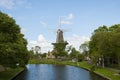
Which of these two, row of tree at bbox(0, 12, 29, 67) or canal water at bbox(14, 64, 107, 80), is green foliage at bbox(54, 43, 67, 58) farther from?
row of tree at bbox(0, 12, 29, 67)

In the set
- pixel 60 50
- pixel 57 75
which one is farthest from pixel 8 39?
pixel 60 50

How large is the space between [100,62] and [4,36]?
53.7 meters

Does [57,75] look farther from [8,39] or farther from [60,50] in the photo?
[60,50]

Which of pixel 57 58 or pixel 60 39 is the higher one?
pixel 60 39

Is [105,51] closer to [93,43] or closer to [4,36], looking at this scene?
[93,43]

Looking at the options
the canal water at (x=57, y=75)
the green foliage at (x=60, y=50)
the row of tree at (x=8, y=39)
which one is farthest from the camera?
the green foliage at (x=60, y=50)

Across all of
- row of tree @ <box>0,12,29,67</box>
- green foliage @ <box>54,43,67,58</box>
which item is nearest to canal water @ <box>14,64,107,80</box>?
row of tree @ <box>0,12,29,67</box>

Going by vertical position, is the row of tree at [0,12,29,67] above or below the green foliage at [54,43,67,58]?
below

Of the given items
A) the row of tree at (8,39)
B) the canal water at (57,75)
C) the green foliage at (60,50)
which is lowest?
the canal water at (57,75)

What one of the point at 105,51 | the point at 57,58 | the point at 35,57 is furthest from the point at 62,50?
the point at 105,51

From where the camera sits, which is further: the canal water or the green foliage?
the green foliage

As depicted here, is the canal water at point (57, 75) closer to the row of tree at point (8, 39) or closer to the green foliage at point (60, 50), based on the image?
the row of tree at point (8, 39)

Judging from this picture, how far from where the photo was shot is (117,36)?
191ft

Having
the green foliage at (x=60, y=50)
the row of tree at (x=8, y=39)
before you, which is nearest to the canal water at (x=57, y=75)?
the row of tree at (x=8, y=39)
